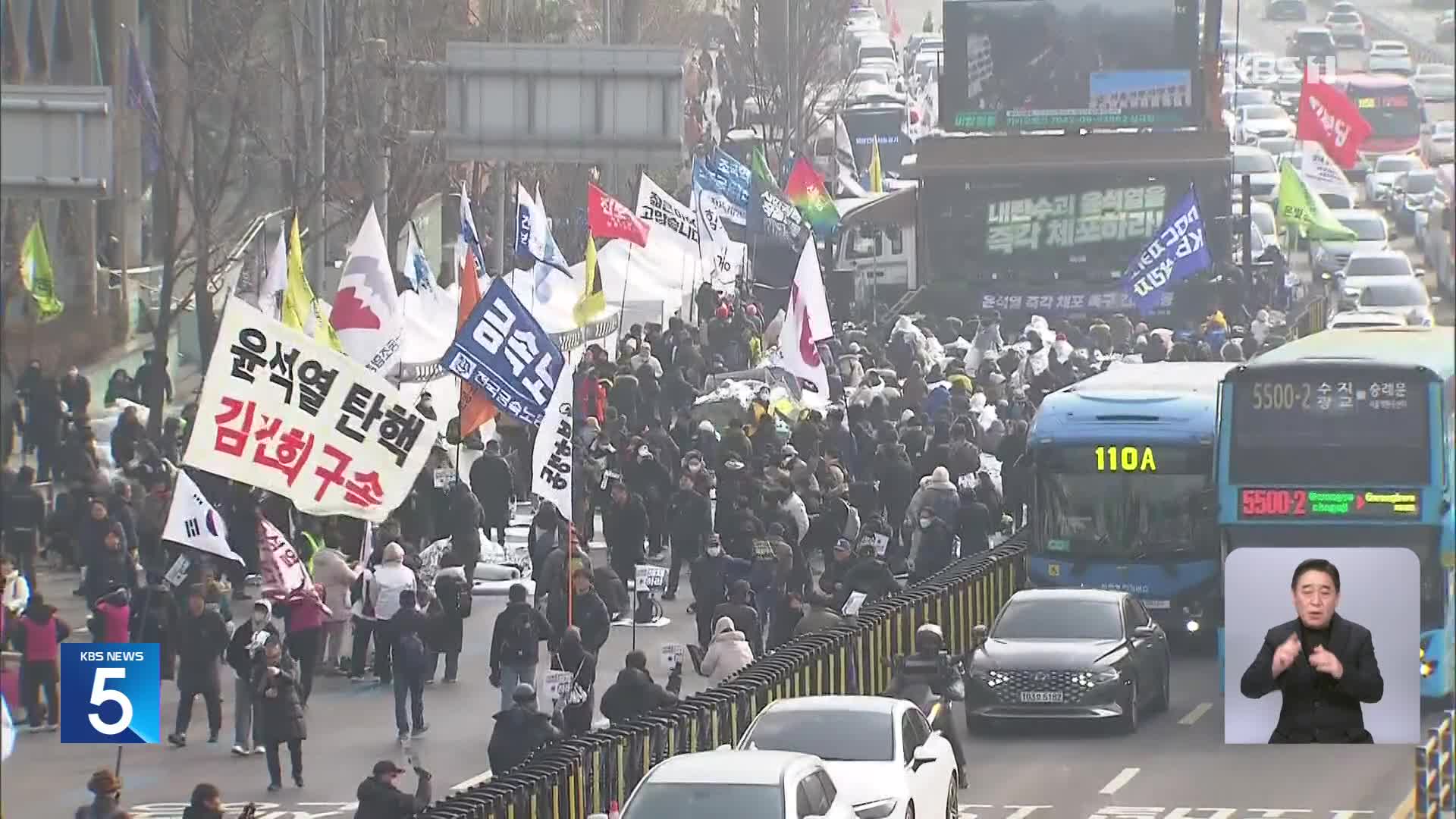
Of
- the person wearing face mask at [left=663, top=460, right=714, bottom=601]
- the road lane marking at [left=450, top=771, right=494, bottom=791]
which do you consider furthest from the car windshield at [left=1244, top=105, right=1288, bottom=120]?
the road lane marking at [left=450, top=771, right=494, bottom=791]

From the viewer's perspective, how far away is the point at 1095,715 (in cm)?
2509

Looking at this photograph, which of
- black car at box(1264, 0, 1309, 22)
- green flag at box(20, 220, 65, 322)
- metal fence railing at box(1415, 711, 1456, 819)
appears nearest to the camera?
metal fence railing at box(1415, 711, 1456, 819)

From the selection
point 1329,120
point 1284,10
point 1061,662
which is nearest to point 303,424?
point 1061,662

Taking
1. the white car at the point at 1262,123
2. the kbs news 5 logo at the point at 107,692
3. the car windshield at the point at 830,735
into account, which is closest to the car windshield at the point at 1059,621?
the car windshield at the point at 830,735

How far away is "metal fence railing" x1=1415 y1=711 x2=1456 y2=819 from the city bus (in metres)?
48.1

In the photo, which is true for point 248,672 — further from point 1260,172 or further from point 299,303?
point 1260,172

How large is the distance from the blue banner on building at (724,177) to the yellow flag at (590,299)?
8.22 metres

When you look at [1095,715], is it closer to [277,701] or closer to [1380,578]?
[277,701]

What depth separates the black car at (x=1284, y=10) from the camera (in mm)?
66062

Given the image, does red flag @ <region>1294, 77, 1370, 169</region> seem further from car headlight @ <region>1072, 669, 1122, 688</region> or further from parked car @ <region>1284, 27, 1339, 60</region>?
car headlight @ <region>1072, 669, 1122, 688</region>

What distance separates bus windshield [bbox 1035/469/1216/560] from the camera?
28984mm

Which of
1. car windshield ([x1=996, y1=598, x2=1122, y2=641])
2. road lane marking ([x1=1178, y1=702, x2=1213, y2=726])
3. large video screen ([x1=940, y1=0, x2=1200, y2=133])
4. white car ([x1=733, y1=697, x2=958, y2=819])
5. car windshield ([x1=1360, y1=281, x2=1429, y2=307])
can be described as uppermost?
large video screen ([x1=940, y1=0, x2=1200, y2=133])

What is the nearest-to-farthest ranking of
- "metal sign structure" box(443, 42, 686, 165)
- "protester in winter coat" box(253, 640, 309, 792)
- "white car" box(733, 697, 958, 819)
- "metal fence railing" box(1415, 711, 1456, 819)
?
1. "metal fence railing" box(1415, 711, 1456, 819)
2. "white car" box(733, 697, 958, 819)
3. "protester in winter coat" box(253, 640, 309, 792)
4. "metal sign structure" box(443, 42, 686, 165)

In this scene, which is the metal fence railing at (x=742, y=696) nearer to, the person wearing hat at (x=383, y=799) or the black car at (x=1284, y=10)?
the person wearing hat at (x=383, y=799)
